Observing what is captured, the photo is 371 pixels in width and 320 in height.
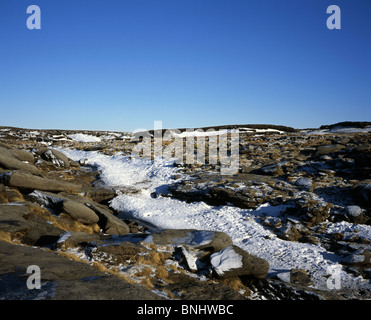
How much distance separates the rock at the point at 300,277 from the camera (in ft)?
25.7

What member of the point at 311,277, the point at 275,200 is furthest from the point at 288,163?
the point at 311,277

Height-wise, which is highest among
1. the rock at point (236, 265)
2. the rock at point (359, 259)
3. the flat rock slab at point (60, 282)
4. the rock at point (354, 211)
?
the flat rock slab at point (60, 282)

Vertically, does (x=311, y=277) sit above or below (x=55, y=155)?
below

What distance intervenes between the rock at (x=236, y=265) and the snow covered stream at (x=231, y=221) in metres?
0.87

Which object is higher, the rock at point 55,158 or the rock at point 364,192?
the rock at point 55,158

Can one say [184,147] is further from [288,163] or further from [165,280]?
[165,280]

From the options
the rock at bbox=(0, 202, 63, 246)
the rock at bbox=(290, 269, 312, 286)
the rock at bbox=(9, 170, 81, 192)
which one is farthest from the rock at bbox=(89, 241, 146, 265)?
the rock at bbox=(9, 170, 81, 192)

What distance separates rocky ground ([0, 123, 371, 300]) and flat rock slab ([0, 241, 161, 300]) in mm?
20

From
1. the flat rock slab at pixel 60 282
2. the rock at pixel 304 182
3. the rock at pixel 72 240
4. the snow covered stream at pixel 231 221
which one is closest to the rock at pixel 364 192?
the snow covered stream at pixel 231 221

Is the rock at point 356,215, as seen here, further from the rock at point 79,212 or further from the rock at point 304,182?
the rock at point 79,212

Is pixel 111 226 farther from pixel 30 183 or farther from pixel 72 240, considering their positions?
pixel 30 183

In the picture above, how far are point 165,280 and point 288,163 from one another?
16.2 metres
